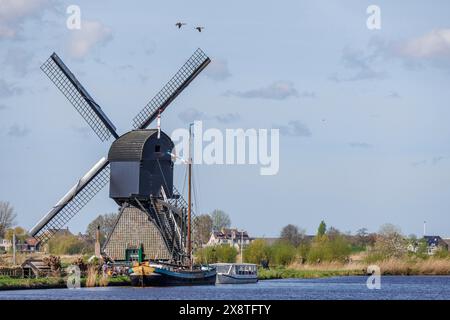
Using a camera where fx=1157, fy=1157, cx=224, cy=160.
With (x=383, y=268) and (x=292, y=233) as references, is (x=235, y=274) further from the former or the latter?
(x=292, y=233)

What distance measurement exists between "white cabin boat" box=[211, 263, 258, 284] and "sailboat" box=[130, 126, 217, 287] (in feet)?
7.55

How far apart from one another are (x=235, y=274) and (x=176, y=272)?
10199 mm

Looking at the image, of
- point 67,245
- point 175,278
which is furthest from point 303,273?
point 67,245

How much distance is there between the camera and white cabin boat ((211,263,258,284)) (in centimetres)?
7331

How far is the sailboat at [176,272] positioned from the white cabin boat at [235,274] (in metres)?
2.30

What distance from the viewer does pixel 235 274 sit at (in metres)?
74.2

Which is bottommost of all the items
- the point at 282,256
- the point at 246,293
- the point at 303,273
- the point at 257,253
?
the point at 246,293

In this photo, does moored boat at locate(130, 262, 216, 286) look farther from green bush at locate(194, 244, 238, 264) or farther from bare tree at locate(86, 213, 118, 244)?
bare tree at locate(86, 213, 118, 244)

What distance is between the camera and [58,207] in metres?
67.8

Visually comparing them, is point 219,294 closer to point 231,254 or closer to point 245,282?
point 245,282

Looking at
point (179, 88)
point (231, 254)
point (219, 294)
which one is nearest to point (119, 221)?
point (179, 88)

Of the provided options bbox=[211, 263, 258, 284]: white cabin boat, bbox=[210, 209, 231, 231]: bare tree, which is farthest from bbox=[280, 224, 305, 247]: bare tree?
bbox=[211, 263, 258, 284]: white cabin boat

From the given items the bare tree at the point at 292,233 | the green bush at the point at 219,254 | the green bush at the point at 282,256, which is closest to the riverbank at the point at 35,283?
the green bush at the point at 219,254
